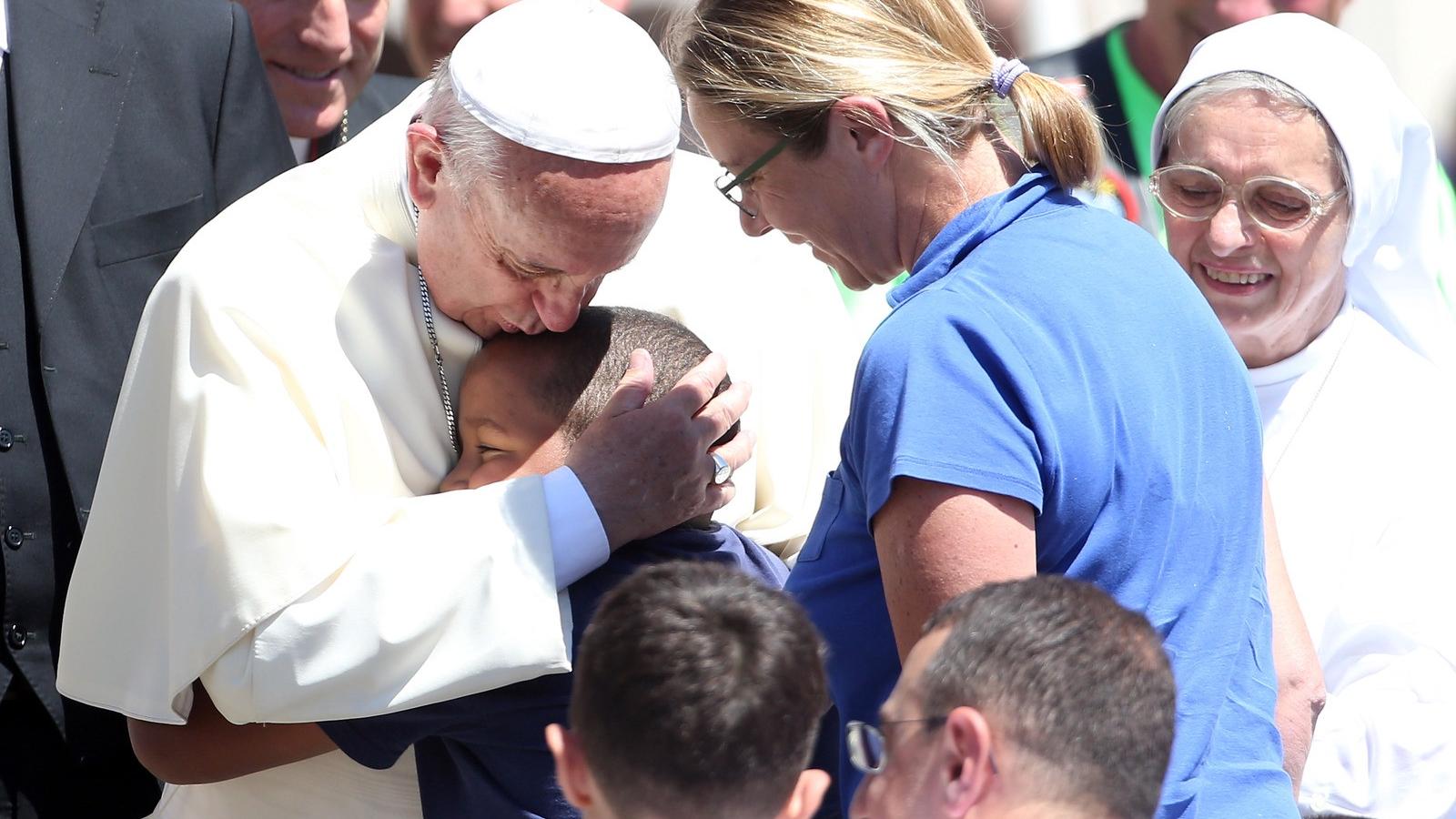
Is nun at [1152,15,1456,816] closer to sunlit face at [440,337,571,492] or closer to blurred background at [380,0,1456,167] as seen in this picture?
blurred background at [380,0,1456,167]

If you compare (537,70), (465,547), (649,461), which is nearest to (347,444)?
(465,547)

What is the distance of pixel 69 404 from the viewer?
2938 mm

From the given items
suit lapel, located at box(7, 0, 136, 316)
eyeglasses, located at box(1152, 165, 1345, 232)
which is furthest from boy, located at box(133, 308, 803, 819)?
eyeglasses, located at box(1152, 165, 1345, 232)

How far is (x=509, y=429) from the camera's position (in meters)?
2.48

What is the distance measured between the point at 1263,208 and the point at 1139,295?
1.55 meters

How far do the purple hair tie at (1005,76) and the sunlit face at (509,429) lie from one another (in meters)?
0.83

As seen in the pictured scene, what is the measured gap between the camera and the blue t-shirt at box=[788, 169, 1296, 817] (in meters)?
1.90

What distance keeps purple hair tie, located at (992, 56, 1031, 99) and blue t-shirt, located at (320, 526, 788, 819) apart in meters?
0.87

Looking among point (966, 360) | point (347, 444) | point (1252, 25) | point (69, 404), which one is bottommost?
point (69, 404)

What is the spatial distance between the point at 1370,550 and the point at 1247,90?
3.33 feet

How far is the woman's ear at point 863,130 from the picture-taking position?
6.94ft

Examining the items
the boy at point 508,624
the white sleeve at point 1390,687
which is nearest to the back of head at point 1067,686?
the boy at point 508,624

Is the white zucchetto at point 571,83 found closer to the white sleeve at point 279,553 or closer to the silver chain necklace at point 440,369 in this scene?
the silver chain necklace at point 440,369

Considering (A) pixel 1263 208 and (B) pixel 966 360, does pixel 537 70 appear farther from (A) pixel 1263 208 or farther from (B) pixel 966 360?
(A) pixel 1263 208
